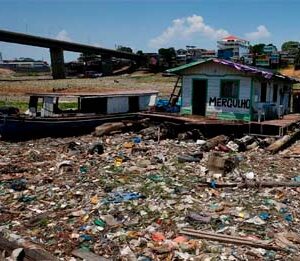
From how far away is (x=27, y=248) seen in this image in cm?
804

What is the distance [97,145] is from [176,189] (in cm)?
595

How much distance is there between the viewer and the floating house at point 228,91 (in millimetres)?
19391

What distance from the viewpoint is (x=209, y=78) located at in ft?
66.8

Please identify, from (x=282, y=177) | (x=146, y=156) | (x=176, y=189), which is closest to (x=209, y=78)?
(x=146, y=156)

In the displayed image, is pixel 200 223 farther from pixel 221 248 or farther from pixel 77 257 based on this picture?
pixel 77 257

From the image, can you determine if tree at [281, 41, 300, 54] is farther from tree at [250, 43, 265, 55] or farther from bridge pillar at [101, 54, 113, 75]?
bridge pillar at [101, 54, 113, 75]

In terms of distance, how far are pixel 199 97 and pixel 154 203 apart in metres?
11.4

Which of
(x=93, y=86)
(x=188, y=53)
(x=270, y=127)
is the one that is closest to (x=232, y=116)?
(x=270, y=127)

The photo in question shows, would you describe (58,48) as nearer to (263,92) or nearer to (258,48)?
(258,48)

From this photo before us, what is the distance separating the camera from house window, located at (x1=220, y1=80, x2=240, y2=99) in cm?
1972

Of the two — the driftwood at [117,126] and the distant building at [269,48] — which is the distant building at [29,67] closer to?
the distant building at [269,48]

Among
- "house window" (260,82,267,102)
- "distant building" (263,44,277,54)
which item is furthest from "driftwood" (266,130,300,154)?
"distant building" (263,44,277,54)

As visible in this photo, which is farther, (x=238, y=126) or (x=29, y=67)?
(x=29, y=67)

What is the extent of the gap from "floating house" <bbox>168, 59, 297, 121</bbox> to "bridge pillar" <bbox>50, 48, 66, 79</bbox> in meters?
50.1
